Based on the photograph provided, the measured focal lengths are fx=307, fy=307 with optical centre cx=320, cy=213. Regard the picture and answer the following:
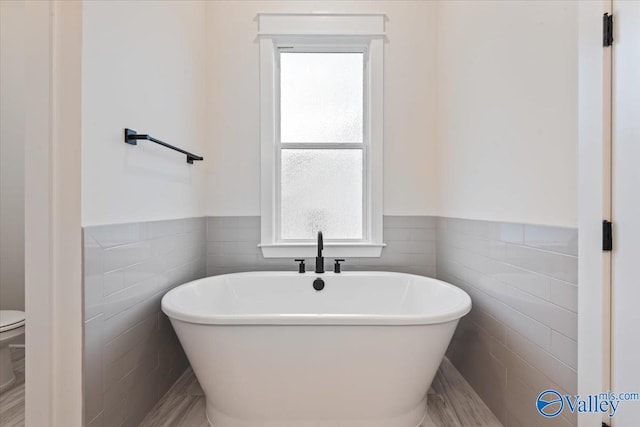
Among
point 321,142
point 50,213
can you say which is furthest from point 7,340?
point 321,142

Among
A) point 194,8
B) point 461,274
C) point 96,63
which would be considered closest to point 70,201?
point 96,63

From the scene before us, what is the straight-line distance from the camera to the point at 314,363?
1226 mm

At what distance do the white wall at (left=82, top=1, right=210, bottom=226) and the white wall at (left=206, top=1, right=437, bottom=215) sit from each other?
12 centimetres

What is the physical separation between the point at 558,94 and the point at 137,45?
5.77ft

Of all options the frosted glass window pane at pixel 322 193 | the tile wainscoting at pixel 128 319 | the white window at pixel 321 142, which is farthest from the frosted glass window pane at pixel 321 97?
the tile wainscoting at pixel 128 319

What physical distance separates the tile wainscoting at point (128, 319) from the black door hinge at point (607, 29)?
1790 millimetres

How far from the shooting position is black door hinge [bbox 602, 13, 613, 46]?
0.93 metres

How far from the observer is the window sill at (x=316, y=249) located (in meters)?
2.16

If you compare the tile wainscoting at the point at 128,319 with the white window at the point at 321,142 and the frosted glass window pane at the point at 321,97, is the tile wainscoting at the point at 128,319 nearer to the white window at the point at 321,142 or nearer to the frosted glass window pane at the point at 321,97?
the white window at the point at 321,142

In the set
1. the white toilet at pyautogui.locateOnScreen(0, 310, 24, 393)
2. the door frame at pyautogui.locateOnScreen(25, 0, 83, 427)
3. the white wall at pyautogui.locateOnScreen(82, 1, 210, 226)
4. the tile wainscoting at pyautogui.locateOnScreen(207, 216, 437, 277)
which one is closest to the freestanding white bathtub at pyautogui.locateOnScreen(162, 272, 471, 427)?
the door frame at pyautogui.locateOnScreen(25, 0, 83, 427)

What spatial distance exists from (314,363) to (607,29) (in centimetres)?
150

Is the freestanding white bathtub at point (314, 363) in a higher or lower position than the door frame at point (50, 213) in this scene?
lower

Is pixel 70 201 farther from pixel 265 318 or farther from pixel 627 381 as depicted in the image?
pixel 627 381

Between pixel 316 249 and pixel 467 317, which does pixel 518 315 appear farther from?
pixel 316 249
